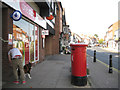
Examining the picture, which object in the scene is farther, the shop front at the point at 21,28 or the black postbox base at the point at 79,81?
the shop front at the point at 21,28

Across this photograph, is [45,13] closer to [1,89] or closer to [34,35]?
[34,35]

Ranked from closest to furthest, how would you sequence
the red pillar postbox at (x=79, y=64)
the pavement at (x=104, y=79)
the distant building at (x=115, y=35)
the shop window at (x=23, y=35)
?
1. the red pillar postbox at (x=79, y=64)
2. the pavement at (x=104, y=79)
3. the shop window at (x=23, y=35)
4. the distant building at (x=115, y=35)

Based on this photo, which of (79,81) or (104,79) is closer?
(79,81)

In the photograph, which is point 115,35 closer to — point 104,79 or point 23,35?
point 104,79

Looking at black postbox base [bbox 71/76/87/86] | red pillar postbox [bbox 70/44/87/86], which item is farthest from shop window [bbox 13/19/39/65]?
black postbox base [bbox 71/76/87/86]

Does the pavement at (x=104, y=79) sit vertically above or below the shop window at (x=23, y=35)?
below

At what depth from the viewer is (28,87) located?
4578mm

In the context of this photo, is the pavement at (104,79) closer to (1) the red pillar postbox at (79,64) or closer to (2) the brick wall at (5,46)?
(1) the red pillar postbox at (79,64)

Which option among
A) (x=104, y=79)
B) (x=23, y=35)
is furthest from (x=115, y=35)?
(x=23, y=35)

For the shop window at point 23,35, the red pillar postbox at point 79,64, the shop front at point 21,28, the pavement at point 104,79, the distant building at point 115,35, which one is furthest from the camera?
the distant building at point 115,35

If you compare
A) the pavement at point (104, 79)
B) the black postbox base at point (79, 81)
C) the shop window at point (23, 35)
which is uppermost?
the shop window at point (23, 35)

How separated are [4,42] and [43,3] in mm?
5182

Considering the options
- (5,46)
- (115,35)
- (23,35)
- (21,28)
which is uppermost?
(115,35)

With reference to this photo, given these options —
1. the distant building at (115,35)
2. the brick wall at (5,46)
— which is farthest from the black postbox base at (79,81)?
the distant building at (115,35)
